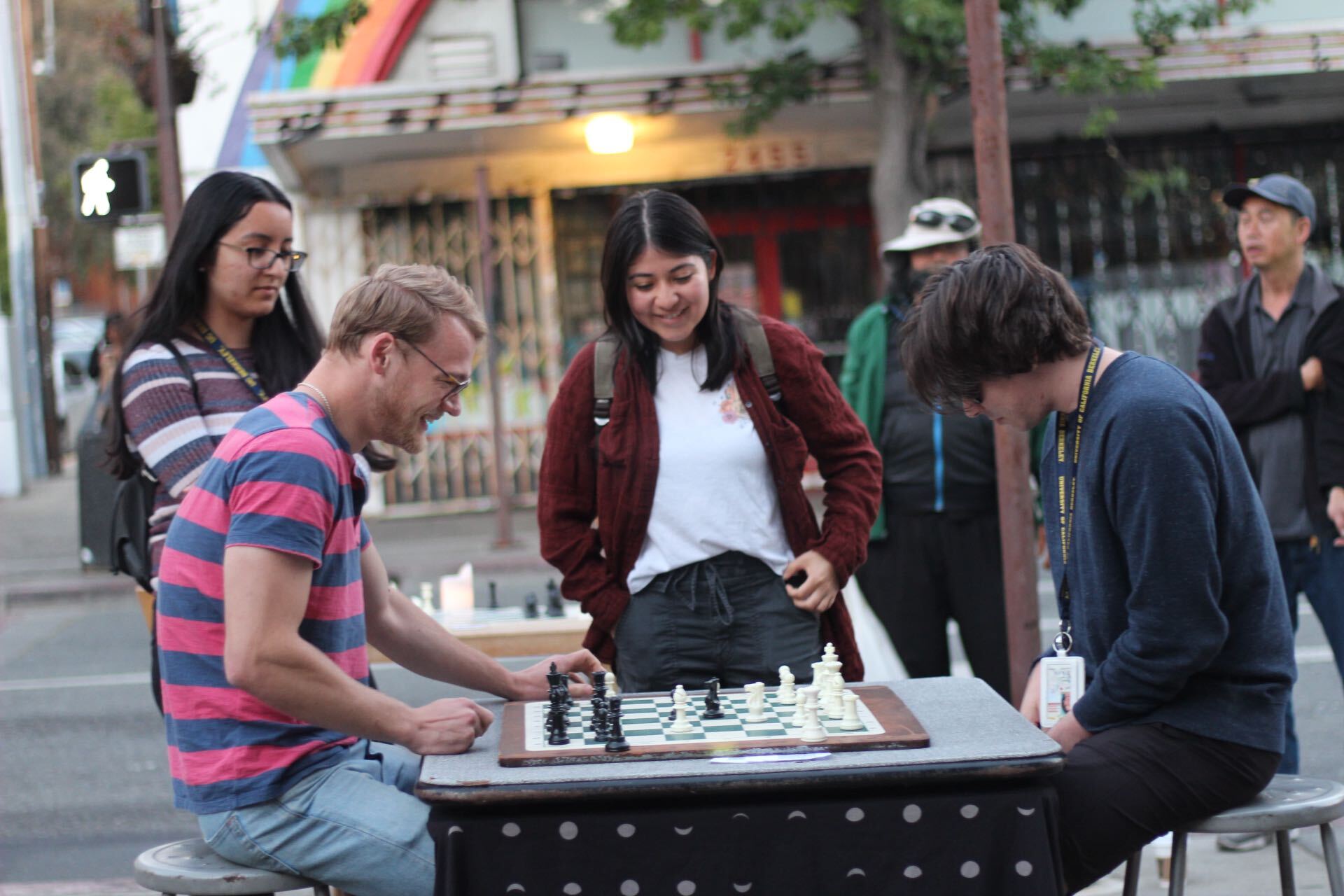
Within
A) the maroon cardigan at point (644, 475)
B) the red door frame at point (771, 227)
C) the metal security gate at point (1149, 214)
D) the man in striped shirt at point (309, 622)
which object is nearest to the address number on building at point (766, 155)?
the red door frame at point (771, 227)

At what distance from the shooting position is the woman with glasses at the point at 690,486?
11.7 feet

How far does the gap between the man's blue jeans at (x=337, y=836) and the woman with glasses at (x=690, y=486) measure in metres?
1.00

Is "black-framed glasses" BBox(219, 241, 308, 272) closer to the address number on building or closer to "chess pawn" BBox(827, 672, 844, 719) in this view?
"chess pawn" BBox(827, 672, 844, 719)

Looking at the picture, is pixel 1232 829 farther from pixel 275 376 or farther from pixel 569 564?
pixel 275 376

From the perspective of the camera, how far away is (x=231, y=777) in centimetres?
271

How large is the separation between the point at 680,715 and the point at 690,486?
35.1 inches

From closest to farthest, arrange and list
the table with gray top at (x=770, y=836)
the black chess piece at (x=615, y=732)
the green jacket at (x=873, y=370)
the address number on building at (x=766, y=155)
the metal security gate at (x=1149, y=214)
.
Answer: the table with gray top at (x=770, y=836) < the black chess piece at (x=615, y=732) < the green jacket at (x=873, y=370) < the address number on building at (x=766, y=155) < the metal security gate at (x=1149, y=214)

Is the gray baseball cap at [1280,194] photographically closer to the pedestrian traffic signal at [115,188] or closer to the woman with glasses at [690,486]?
the woman with glasses at [690,486]

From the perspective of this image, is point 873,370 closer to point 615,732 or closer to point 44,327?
→ point 615,732

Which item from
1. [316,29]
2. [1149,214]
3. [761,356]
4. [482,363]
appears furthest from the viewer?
[1149,214]

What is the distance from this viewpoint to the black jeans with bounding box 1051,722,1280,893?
108 inches

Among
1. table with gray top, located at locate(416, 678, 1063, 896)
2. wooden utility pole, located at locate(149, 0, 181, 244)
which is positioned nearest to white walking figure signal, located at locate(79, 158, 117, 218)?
wooden utility pole, located at locate(149, 0, 181, 244)

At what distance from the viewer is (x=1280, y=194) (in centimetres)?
468

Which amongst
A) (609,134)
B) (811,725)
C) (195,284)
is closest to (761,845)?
(811,725)
